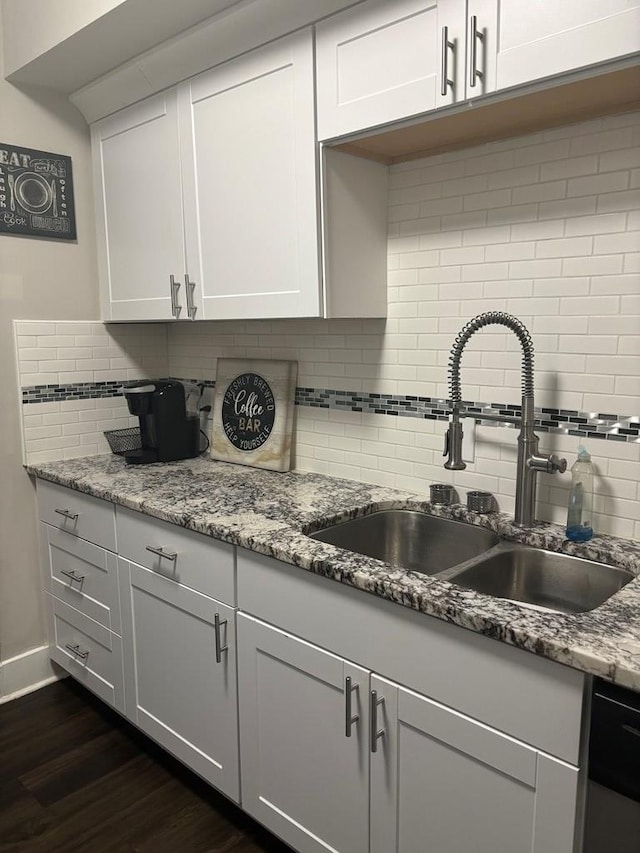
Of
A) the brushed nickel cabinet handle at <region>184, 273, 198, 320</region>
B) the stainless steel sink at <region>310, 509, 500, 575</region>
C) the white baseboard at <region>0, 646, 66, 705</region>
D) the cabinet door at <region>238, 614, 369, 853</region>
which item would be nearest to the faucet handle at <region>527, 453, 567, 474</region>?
the stainless steel sink at <region>310, 509, 500, 575</region>

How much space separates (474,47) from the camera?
1363 millimetres

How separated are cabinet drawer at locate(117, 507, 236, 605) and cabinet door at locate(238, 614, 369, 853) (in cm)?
14

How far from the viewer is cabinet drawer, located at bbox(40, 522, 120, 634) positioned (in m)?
2.18

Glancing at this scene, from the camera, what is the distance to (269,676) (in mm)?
1623

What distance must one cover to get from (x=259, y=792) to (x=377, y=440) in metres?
1.05

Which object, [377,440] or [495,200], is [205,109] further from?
[377,440]

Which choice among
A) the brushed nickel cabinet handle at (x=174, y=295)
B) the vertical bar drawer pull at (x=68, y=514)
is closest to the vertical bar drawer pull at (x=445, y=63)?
the brushed nickel cabinet handle at (x=174, y=295)

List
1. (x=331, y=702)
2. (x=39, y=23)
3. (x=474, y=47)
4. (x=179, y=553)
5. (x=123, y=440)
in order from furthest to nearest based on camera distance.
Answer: (x=123, y=440) → (x=39, y=23) → (x=179, y=553) → (x=331, y=702) → (x=474, y=47)

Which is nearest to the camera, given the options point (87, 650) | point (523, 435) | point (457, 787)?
point (457, 787)

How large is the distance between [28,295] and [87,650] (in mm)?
1347

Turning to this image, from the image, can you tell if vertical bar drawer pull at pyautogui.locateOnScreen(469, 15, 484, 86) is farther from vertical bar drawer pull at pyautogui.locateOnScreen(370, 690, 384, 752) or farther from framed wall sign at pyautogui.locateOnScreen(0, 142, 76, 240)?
framed wall sign at pyautogui.locateOnScreen(0, 142, 76, 240)

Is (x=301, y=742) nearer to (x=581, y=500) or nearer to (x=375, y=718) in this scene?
(x=375, y=718)

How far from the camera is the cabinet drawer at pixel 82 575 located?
7.14 feet

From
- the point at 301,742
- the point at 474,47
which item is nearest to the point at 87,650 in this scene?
the point at 301,742
